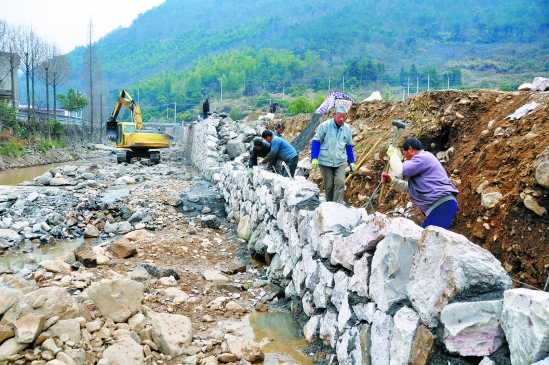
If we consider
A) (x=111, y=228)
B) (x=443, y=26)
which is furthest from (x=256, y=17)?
(x=111, y=228)

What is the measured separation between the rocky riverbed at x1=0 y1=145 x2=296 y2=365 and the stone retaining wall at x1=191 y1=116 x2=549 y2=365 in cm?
81

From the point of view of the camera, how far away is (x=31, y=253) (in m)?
8.45

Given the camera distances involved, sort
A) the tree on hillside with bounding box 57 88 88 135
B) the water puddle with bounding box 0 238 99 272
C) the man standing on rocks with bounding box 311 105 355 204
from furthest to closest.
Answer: the tree on hillside with bounding box 57 88 88 135
the water puddle with bounding box 0 238 99 272
the man standing on rocks with bounding box 311 105 355 204

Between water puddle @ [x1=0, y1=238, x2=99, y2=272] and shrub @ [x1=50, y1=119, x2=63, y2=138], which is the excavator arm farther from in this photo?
water puddle @ [x1=0, y1=238, x2=99, y2=272]

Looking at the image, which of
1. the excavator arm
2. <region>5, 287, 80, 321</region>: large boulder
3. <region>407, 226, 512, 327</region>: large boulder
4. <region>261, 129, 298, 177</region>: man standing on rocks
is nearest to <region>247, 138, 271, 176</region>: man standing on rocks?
<region>261, 129, 298, 177</region>: man standing on rocks

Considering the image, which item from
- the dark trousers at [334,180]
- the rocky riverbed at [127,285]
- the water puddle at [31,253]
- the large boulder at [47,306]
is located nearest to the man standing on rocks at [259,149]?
the rocky riverbed at [127,285]

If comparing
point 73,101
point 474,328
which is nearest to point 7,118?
point 73,101

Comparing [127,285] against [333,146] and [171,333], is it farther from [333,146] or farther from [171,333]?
[333,146]

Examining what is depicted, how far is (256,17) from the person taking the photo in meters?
168

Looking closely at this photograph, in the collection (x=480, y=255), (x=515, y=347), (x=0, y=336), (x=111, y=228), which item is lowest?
(x=111, y=228)

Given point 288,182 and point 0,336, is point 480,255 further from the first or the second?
point 288,182

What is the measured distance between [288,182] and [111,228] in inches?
207

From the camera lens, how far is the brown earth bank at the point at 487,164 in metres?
4.05

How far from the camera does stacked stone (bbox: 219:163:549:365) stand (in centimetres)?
203
